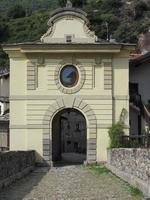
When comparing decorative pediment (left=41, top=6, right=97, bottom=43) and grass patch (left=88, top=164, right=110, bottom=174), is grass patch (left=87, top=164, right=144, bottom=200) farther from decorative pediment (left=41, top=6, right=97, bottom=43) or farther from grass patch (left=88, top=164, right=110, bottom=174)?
decorative pediment (left=41, top=6, right=97, bottom=43)

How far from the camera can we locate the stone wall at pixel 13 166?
78.5 feet

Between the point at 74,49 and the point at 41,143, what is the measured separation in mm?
5765

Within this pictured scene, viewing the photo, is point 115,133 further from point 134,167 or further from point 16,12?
point 16,12

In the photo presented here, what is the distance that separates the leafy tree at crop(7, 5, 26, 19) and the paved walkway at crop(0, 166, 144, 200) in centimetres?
10589

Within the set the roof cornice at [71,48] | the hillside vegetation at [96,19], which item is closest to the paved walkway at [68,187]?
the roof cornice at [71,48]

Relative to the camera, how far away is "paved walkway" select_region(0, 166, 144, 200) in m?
21.0

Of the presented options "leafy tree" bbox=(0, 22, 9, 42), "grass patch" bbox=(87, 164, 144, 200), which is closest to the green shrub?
"grass patch" bbox=(87, 164, 144, 200)

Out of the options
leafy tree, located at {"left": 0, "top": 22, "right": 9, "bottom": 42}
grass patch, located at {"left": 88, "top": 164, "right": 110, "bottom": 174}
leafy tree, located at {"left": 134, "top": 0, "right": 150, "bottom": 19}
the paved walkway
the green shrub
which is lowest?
the paved walkway

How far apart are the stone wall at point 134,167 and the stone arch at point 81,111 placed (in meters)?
6.52

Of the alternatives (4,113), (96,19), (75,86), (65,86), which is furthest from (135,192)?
(96,19)

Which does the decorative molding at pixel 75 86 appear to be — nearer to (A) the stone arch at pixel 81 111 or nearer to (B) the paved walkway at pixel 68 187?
(A) the stone arch at pixel 81 111

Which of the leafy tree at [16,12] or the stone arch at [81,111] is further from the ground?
the leafy tree at [16,12]

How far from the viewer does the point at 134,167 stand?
24.4 meters

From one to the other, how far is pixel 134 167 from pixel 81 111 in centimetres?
1661
